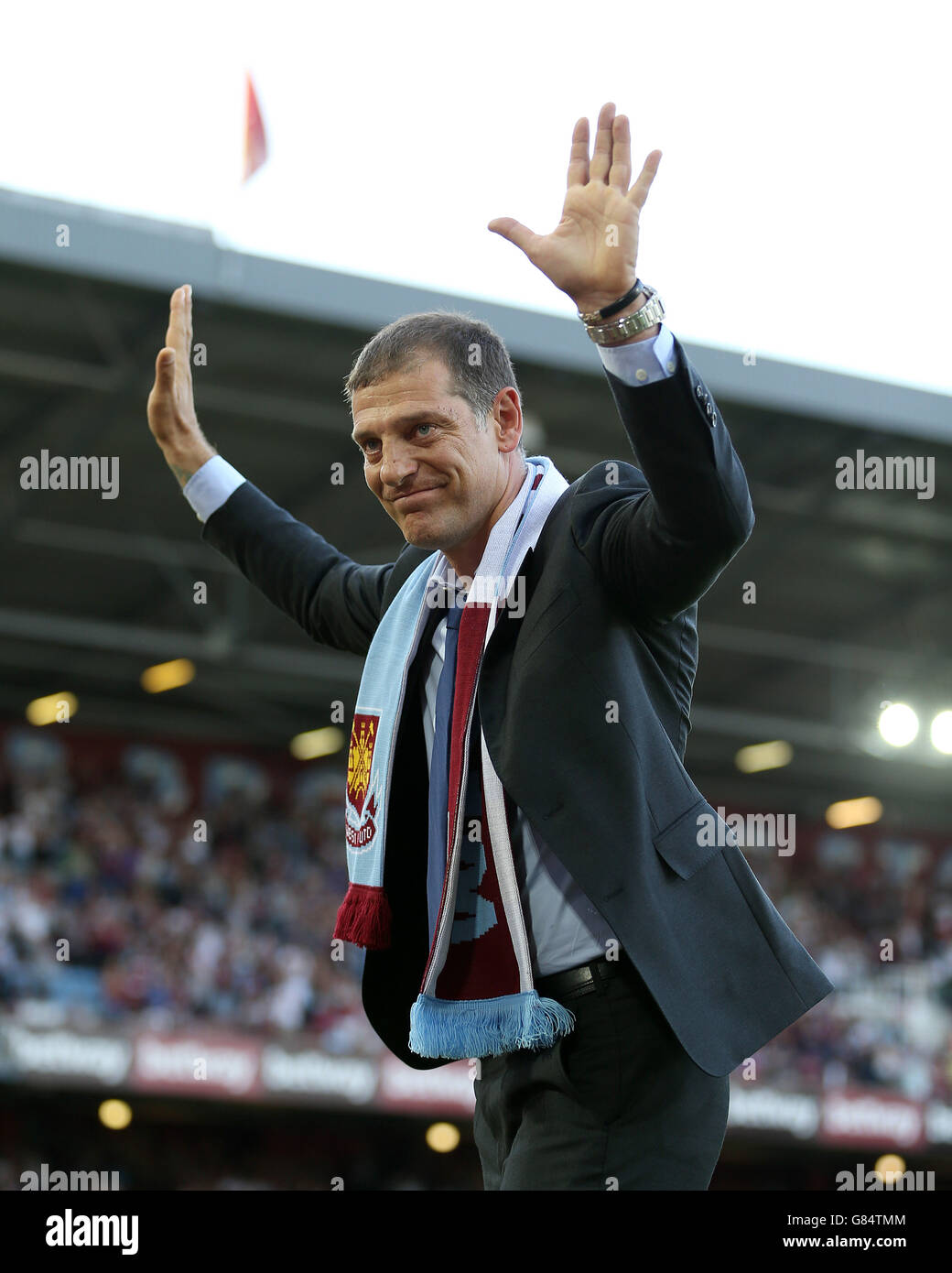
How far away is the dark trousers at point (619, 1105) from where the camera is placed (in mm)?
2441

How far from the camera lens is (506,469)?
9.09 ft

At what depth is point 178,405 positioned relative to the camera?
3432 mm

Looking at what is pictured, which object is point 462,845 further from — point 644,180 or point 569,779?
point 644,180

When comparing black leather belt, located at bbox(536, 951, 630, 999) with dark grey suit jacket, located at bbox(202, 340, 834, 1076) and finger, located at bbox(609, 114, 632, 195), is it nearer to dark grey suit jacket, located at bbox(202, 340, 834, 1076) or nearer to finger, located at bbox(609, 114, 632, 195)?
dark grey suit jacket, located at bbox(202, 340, 834, 1076)

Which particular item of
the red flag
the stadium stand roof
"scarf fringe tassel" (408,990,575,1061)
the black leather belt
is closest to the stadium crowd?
the stadium stand roof

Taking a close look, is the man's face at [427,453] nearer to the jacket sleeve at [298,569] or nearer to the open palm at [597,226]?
the open palm at [597,226]

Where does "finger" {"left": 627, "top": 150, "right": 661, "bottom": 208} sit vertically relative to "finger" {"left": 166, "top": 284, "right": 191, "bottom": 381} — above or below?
below

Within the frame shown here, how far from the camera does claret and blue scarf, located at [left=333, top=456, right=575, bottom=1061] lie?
2.53 m

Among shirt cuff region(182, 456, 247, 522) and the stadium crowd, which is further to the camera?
the stadium crowd

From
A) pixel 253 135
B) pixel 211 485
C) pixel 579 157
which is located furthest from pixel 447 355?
pixel 253 135

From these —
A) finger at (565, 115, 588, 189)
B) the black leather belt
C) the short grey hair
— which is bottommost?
the black leather belt

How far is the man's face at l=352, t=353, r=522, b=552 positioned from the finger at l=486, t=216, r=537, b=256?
268mm

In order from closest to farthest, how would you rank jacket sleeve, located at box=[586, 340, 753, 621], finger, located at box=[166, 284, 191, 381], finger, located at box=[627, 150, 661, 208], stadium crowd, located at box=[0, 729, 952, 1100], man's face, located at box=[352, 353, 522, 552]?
jacket sleeve, located at box=[586, 340, 753, 621] < finger, located at box=[627, 150, 661, 208] < man's face, located at box=[352, 353, 522, 552] < finger, located at box=[166, 284, 191, 381] < stadium crowd, located at box=[0, 729, 952, 1100]

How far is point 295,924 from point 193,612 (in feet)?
11.3
